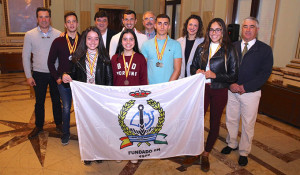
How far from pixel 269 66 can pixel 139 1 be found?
978 cm

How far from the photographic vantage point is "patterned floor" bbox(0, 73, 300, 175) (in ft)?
8.71

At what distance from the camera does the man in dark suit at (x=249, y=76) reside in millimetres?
2617

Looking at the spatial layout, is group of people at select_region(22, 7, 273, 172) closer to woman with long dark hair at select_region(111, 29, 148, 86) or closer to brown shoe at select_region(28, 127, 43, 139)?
woman with long dark hair at select_region(111, 29, 148, 86)

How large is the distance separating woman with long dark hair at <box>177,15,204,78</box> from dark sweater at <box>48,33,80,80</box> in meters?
1.48

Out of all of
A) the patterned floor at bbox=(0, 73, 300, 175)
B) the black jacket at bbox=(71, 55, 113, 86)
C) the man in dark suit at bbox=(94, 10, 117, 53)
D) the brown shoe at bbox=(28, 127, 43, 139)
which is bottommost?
the patterned floor at bbox=(0, 73, 300, 175)

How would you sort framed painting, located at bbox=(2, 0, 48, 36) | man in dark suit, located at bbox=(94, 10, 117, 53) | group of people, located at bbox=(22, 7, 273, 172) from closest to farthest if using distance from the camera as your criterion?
group of people, located at bbox=(22, 7, 273, 172)
man in dark suit, located at bbox=(94, 10, 117, 53)
framed painting, located at bbox=(2, 0, 48, 36)

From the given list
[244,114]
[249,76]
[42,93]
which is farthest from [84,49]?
[244,114]

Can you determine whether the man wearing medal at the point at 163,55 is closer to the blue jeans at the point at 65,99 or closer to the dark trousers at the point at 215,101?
the dark trousers at the point at 215,101

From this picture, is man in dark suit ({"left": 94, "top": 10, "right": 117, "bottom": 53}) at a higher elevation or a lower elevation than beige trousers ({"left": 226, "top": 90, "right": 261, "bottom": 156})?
higher

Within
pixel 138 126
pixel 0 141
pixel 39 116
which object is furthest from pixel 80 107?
pixel 0 141

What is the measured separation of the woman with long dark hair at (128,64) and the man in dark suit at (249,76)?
1100mm

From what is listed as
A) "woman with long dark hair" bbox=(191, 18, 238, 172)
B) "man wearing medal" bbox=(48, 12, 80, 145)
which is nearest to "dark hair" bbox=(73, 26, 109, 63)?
"man wearing medal" bbox=(48, 12, 80, 145)

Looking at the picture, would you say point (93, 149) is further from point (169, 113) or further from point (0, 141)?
point (0, 141)

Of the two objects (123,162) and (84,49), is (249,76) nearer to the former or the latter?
(123,162)
